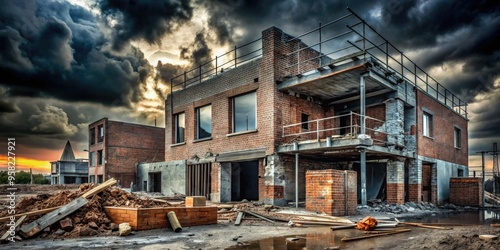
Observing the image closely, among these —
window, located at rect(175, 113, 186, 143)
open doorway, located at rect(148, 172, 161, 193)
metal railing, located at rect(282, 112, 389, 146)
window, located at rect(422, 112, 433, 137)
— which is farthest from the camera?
open doorway, located at rect(148, 172, 161, 193)

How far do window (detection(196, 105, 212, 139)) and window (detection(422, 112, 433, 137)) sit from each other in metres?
10.8

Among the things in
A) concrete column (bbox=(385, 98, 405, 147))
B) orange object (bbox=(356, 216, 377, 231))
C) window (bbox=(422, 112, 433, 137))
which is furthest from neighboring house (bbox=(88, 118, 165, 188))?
orange object (bbox=(356, 216, 377, 231))

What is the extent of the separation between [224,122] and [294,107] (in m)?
3.58

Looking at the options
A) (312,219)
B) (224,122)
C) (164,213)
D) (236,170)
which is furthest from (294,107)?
(164,213)

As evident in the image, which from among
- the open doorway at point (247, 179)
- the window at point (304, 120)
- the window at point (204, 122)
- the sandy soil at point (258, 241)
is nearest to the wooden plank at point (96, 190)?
the sandy soil at point (258, 241)

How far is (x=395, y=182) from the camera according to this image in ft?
50.4

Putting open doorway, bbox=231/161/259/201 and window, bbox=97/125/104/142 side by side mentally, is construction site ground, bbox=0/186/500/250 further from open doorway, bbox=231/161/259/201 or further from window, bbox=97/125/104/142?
window, bbox=97/125/104/142

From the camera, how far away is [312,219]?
10.2 metres

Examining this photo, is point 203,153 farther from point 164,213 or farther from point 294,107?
point 164,213

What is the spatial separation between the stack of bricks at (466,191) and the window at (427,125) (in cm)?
292

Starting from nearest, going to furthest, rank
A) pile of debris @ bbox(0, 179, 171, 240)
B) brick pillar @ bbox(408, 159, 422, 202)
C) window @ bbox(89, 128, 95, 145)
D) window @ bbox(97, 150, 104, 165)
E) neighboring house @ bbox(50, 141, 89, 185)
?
pile of debris @ bbox(0, 179, 171, 240)
brick pillar @ bbox(408, 159, 422, 202)
window @ bbox(97, 150, 104, 165)
window @ bbox(89, 128, 95, 145)
neighboring house @ bbox(50, 141, 89, 185)

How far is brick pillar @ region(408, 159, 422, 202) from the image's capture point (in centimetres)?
1638

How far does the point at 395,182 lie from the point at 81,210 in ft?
40.2

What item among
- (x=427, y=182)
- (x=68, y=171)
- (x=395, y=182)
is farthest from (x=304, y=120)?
(x=68, y=171)
